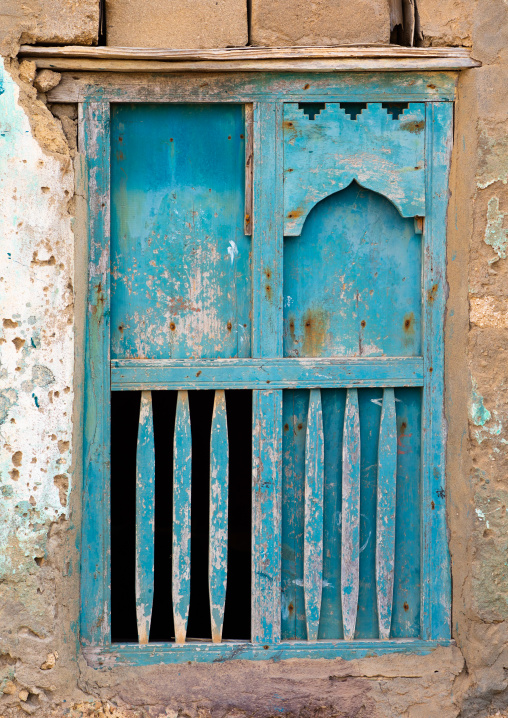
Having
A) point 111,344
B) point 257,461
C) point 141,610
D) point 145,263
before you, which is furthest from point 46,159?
point 141,610

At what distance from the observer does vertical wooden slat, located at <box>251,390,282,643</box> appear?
2619mm

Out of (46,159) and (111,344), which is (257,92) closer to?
(46,159)

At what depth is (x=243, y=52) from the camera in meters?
2.46

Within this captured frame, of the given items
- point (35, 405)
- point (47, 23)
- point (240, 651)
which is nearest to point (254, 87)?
point (47, 23)

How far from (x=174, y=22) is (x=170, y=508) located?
2583 millimetres

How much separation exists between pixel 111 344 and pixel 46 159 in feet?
2.37

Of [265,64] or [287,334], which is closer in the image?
[265,64]

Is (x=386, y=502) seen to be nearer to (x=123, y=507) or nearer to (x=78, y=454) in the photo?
(x=78, y=454)

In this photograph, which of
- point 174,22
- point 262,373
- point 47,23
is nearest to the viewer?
point 47,23

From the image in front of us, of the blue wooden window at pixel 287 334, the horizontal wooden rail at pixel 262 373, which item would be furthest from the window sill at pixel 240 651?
the horizontal wooden rail at pixel 262 373

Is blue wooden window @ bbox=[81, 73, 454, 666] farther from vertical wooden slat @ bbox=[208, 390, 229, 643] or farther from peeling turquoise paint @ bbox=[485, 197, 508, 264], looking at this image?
peeling turquoise paint @ bbox=[485, 197, 508, 264]

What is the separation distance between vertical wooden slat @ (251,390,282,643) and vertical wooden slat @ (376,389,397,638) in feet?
1.32

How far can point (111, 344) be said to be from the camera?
2633 millimetres

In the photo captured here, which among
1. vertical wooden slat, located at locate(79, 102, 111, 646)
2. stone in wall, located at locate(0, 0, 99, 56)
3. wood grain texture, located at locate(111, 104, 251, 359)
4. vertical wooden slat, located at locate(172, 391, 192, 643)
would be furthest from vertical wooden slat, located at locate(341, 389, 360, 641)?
stone in wall, located at locate(0, 0, 99, 56)
